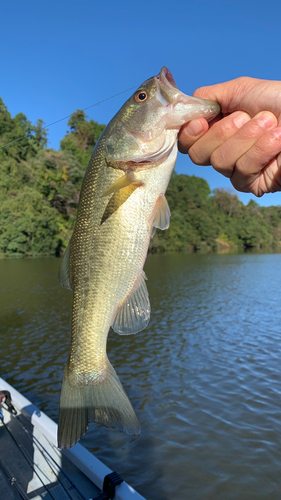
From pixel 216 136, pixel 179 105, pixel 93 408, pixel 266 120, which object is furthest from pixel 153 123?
pixel 93 408

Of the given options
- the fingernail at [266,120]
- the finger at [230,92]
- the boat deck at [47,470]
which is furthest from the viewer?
the boat deck at [47,470]

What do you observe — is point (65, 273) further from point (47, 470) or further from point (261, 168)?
point (47, 470)

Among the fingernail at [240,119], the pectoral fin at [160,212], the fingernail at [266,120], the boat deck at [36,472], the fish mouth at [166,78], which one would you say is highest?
the fish mouth at [166,78]

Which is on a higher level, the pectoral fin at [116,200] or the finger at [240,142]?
the finger at [240,142]

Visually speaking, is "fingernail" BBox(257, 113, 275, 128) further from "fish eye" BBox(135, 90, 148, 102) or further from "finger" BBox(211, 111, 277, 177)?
"fish eye" BBox(135, 90, 148, 102)

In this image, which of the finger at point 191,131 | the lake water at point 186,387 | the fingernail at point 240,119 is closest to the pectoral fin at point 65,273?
the finger at point 191,131

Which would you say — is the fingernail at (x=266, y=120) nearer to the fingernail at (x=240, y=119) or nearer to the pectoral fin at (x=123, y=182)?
the fingernail at (x=240, y=119)

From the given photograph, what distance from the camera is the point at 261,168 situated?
6.79 ft

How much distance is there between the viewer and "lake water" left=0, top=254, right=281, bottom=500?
227 inches

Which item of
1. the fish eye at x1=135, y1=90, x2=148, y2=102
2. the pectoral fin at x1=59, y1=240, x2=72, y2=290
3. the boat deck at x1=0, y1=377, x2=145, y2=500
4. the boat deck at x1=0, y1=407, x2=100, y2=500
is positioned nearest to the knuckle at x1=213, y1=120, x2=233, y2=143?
the fish eye at x1=135, y1=90, x2=148, y2=102

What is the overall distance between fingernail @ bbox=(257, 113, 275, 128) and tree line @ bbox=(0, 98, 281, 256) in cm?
2046

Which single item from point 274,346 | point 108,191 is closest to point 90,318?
point 108,191

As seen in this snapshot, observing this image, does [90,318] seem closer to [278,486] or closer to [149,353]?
[278,486]

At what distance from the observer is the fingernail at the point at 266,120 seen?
1897 millimetres
